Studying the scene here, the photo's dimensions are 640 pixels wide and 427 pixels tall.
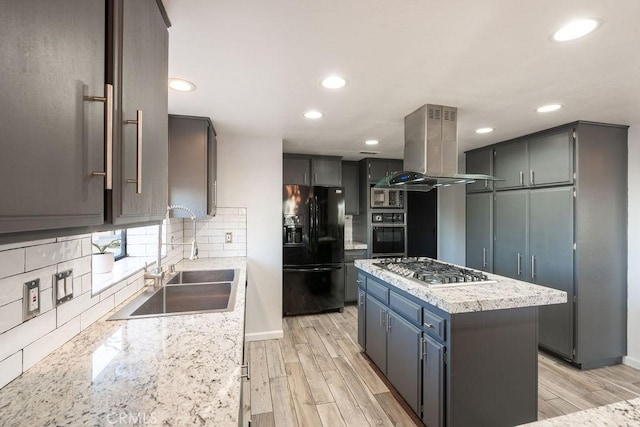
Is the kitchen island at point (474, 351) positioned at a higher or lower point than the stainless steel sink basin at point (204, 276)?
lower

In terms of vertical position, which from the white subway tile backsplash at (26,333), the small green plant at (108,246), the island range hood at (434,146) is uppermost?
the island range hood at (434,146)

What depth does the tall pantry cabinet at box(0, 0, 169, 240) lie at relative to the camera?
1.51ft

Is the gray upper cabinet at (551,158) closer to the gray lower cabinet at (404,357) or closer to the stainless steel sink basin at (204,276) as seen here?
the gray lower cabinet at (404,357)

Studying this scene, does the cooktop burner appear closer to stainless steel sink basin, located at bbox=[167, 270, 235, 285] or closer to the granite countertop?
stainless steel sink basin, located at bbox=[167, 270, 235, 285]

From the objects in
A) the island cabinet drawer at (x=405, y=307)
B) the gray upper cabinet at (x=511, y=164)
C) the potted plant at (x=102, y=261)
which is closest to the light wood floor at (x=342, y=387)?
the island cabinet drawer at (x=405, y=307)

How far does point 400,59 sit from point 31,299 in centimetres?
185

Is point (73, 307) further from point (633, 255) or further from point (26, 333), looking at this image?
point (633, 255)

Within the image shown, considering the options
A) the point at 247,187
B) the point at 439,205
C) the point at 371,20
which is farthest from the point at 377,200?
the point at 371,20

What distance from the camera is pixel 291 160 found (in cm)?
413

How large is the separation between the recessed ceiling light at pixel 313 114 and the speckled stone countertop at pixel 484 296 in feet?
5.01

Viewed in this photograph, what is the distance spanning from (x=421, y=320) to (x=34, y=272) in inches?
75.4

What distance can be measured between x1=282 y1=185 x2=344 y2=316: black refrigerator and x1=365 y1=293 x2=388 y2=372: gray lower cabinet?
4.24ft

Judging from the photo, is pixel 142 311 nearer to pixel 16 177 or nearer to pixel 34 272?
pixel 34 272

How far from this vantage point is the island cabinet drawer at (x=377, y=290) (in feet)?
7.75
